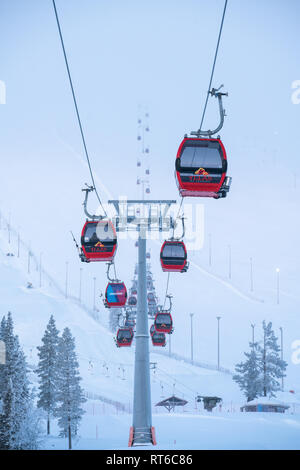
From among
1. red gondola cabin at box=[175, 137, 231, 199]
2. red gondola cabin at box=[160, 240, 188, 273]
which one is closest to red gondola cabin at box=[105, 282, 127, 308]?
red gondola cabin at box=[160, 240, 188, 273]

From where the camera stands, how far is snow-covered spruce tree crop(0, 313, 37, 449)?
96.3ft

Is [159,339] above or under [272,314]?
under

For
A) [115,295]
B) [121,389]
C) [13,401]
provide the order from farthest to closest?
[121,389], [13,401], [115,295]

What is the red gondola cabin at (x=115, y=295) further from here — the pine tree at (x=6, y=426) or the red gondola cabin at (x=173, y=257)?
the pine tree at (x=6, y=426)

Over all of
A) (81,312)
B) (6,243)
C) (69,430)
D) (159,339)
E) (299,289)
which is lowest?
(69,430)

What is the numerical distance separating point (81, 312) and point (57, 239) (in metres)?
77.6

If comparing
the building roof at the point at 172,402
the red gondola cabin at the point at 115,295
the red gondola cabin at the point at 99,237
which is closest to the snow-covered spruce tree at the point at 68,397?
the building roof at the point at 172,402

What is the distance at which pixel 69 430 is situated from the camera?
121 feet

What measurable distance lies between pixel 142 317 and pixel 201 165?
10540 millimetres

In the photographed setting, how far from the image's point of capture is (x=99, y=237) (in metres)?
16.3

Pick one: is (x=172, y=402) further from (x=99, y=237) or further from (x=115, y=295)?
(x=99, y=237)

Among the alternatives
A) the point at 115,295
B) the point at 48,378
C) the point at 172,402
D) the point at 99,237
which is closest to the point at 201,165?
the point at 99,237
